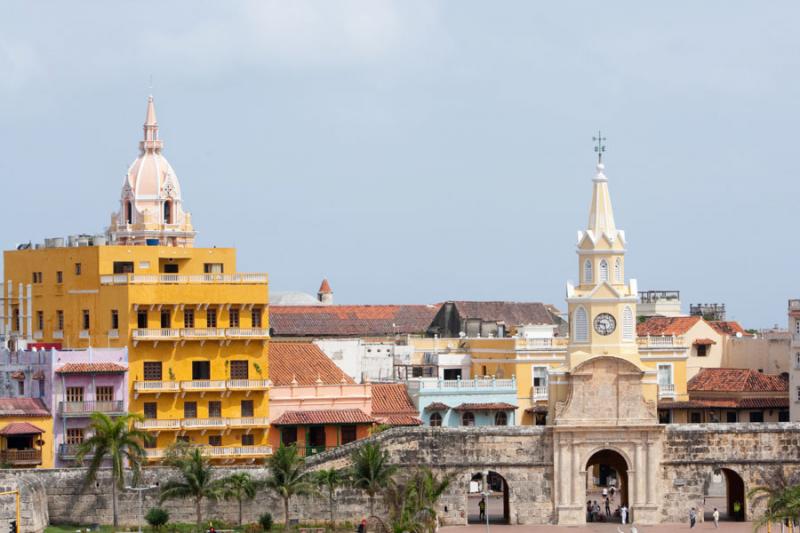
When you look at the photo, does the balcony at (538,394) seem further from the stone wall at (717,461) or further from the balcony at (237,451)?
the balcony at (237,451)

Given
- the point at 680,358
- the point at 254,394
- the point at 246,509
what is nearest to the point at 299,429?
the point at 254,394

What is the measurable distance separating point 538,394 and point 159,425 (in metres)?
25.6

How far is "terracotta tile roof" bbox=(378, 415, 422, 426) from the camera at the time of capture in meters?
125

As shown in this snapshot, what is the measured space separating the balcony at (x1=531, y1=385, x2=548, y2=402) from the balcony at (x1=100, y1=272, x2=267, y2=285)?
20.6 meters

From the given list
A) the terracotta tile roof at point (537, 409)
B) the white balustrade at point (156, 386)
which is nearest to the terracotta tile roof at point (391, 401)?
the terracotta tile roof at point (537, 409)

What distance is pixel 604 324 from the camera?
116500 mm

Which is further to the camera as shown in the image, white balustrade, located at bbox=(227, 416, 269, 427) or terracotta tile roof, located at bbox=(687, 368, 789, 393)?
terracotta tile roof, located at bbox=(687, 368, 789, 393)

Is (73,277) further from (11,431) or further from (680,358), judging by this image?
(680,358)

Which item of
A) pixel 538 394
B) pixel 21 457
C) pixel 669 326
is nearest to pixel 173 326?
pixel 21 457

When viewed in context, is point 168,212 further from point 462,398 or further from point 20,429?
point 20,429

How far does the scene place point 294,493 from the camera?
356 ft

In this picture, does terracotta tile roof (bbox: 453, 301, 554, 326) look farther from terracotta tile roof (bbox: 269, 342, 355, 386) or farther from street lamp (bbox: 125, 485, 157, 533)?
street lamp (bbox: 125, 485, 157, 533)

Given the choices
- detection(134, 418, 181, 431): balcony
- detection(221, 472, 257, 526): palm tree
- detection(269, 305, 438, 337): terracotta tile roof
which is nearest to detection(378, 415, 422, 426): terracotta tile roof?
detection(134, 418, 181, 431): balcony

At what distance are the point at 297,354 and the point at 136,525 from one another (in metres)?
21.9
